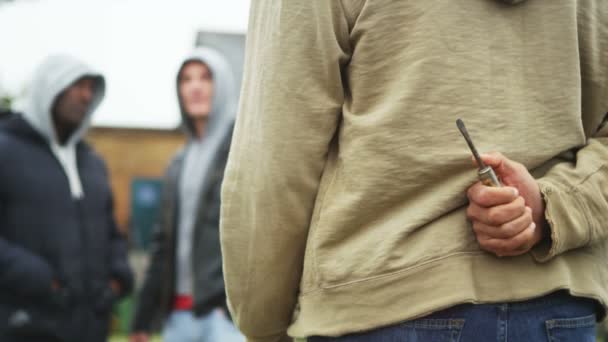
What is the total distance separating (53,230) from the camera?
12.3ft

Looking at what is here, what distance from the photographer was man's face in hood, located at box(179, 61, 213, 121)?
4219mm

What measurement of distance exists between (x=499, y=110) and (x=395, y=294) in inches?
15.5

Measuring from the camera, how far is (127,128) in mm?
20453

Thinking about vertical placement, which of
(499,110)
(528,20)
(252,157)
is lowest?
(252,157)

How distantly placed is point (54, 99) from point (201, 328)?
5.12ft

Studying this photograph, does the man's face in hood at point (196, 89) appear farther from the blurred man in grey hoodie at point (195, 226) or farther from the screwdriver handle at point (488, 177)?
the screwdriver handle at point (488, 177)

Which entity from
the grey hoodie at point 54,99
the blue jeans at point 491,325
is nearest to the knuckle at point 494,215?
the blue jeans at point 491,325

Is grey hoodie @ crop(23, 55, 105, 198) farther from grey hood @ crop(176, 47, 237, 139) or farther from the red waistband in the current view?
the red waistband

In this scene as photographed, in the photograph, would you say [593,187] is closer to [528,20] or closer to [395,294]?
[528,20]

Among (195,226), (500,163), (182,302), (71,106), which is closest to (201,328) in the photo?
(182,302)

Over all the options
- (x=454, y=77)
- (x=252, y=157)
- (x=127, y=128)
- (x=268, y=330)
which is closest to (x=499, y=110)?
(x=454, y=77)

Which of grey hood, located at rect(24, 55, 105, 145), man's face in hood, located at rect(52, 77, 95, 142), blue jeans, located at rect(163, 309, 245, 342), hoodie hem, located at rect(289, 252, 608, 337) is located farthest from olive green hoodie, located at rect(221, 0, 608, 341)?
man's face in hood, located at rect(52, 77, 95, 142)

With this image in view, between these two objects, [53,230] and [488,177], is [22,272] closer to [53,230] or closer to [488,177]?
[53,230]

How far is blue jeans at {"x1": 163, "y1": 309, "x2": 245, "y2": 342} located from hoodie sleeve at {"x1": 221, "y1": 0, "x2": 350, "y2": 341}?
2.13 meters
